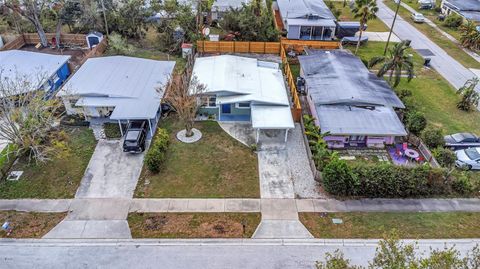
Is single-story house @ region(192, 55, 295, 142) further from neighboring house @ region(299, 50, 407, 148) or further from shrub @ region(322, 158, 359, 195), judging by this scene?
shrub @ region(322, 158, 359, 195)

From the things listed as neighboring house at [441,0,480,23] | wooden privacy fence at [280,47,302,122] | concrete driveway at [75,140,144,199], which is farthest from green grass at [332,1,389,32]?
concrete driveway at [75,140,144,199]

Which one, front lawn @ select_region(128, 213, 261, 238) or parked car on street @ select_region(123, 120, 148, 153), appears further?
parked car on street @ select_region(123, 120, 148, 153)

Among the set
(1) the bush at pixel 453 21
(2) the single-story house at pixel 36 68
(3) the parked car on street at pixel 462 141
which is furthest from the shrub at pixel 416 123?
(1) the bush at pixel 453 21

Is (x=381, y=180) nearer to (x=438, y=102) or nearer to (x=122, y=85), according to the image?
(x=438, y=102)

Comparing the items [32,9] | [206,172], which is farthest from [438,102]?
[32,9]

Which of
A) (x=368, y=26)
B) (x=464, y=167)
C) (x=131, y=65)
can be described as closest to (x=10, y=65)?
(x=131, y=65)
